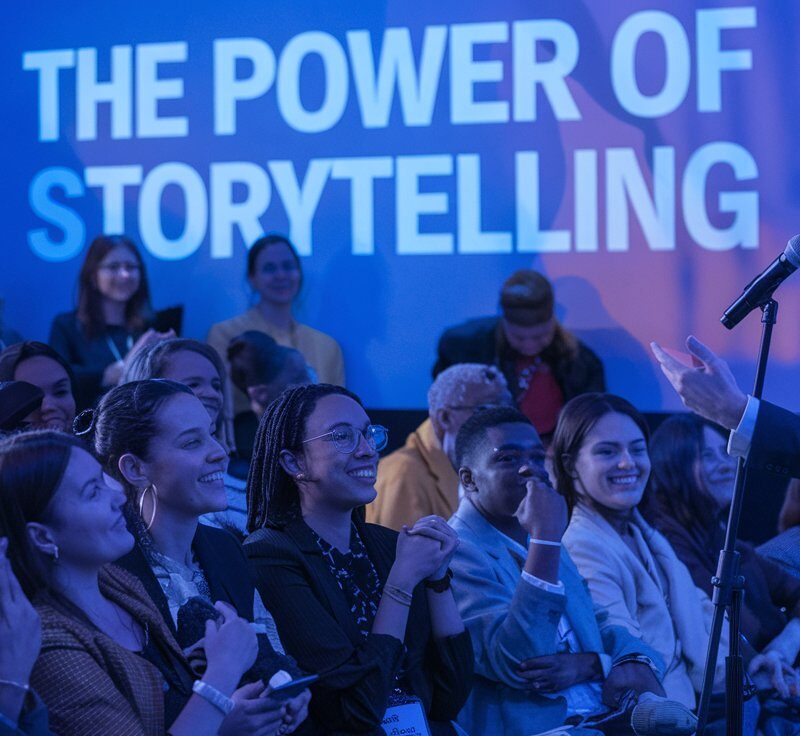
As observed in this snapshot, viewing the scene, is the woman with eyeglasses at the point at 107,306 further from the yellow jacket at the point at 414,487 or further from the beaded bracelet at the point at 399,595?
the beaded bracelet at the point at 399,595

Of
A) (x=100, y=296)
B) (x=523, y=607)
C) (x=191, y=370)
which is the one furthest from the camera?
(x=100, y=296)

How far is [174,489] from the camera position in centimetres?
272

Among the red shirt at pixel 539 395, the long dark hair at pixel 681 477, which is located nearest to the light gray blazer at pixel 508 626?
the long dark hair at pixel 681 477

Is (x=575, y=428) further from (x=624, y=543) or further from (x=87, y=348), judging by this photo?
(x=87, y=348)

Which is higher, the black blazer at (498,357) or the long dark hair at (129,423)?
the black blazer at (498,357)

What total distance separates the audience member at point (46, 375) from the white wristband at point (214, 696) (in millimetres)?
1756

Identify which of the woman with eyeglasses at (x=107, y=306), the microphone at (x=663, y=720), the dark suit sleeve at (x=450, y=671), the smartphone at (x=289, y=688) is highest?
the woman with eyeglasses at (x=107, y=306)

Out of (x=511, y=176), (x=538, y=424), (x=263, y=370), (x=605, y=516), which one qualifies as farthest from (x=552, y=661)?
(x=511, y=176)

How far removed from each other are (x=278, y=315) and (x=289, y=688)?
3766 millimetres

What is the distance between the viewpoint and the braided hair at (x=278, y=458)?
3.09 metres

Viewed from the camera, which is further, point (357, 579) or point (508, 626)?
point (508, 626)

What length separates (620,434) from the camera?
3.90m

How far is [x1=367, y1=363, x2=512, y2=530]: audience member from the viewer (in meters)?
4.69

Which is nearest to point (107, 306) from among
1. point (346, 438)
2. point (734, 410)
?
point (346, 438)
